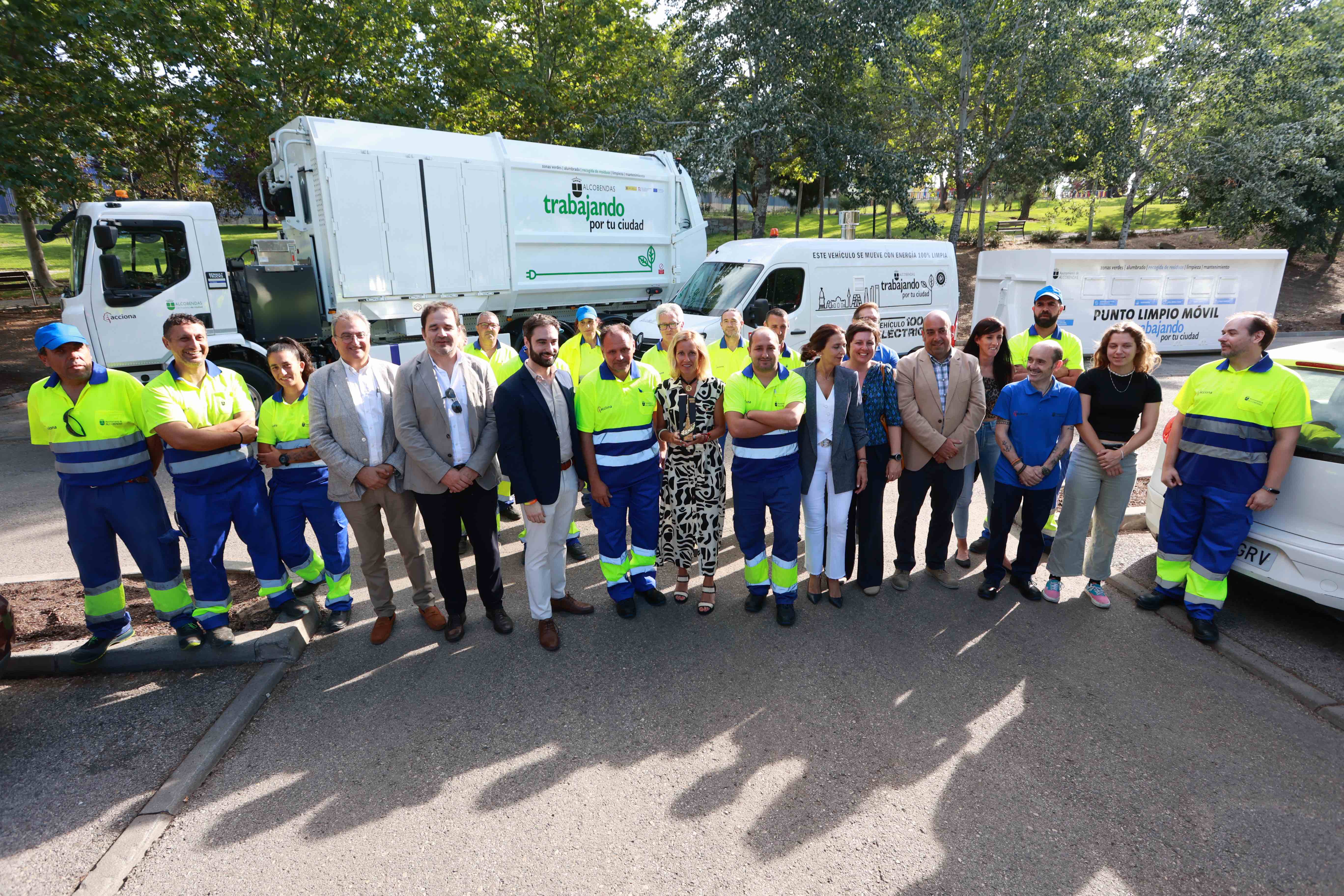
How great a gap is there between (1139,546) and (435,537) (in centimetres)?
547

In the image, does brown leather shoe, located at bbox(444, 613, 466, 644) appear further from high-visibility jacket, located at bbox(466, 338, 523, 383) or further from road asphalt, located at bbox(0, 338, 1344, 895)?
high-visibility jacket, located at bbox(466, 338, 523, 383)

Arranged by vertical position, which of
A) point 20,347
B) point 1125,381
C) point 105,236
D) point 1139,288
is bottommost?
point 20,347

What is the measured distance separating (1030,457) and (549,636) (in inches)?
134

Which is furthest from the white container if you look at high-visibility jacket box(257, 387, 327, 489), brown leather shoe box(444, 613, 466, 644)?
high-visibility jacket box(257, 387, 327, 489)

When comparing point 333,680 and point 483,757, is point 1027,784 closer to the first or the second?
point 483,757

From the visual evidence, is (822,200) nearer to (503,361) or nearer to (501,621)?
(503,361)

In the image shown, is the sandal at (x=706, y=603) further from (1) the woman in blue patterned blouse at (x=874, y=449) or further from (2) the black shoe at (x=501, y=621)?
(2) the black shoe at (x=501, y=621)

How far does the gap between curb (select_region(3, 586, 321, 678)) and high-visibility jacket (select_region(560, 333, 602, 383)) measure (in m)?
3.14

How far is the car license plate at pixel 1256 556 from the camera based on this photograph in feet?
13.5

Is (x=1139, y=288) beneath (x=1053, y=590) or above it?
above

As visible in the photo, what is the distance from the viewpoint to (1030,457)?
4730 mm

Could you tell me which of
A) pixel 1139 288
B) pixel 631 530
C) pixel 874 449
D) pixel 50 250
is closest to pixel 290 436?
pixel 631 530

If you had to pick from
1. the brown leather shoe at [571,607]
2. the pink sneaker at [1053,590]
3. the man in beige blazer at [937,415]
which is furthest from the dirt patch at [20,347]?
the pink sneaker at [1053,590]

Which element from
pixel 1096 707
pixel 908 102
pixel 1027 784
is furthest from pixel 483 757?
pixel 908 102
